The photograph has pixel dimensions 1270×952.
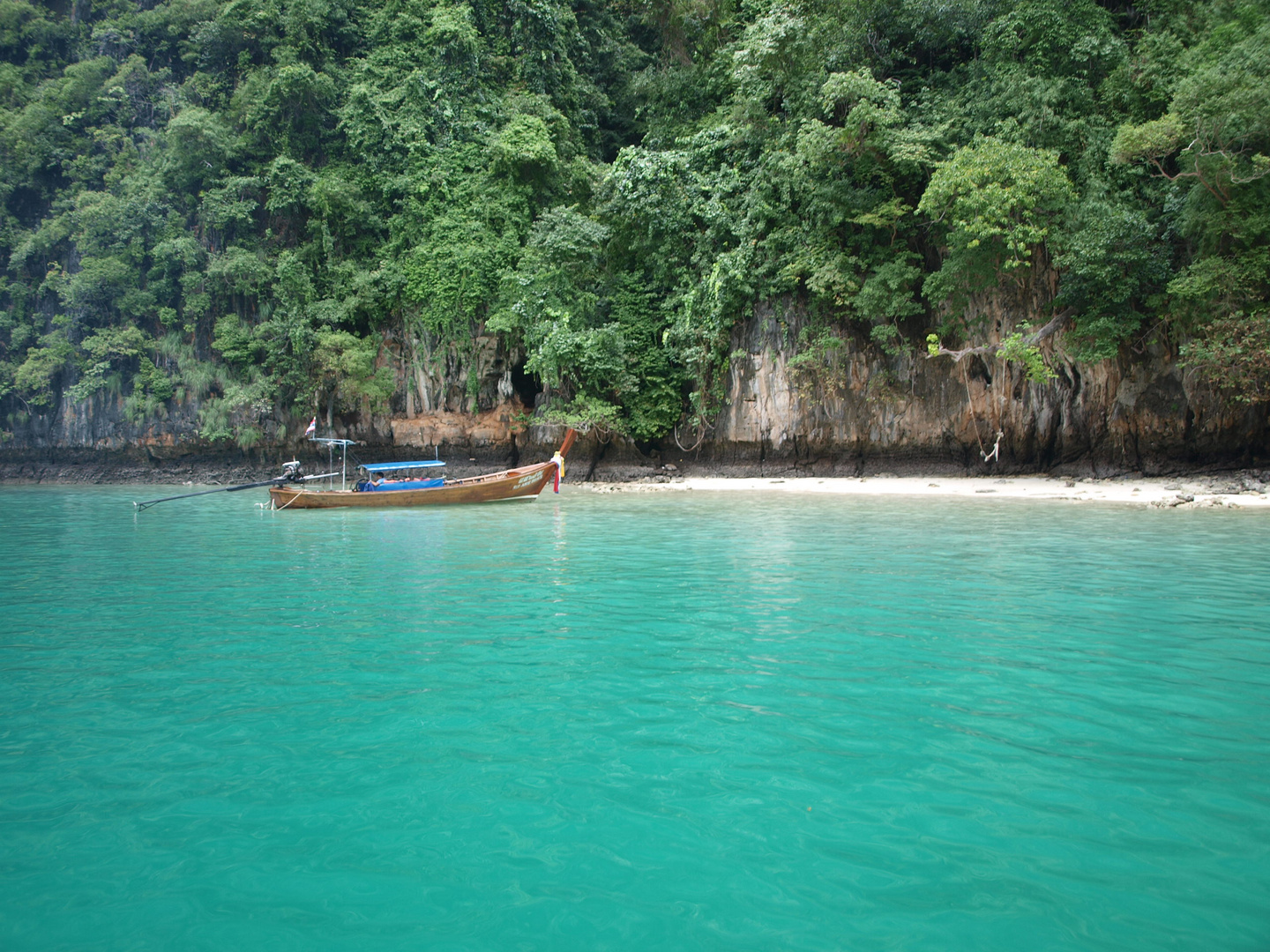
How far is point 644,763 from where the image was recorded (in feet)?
12.1

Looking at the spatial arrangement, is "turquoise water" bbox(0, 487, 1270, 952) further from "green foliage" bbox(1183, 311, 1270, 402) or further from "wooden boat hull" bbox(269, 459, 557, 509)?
"green foliage" bbox(1183, 311, 1270, 402)

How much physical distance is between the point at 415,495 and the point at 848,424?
12.7m

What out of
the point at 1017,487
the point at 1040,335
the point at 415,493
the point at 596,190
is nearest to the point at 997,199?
the point at 1040,335

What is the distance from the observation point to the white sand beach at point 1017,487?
15.1 m

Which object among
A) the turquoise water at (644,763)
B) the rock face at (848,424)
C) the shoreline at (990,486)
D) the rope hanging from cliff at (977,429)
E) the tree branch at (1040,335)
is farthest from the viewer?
the rope hanging from cliff at (977,429)

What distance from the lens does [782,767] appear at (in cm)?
362

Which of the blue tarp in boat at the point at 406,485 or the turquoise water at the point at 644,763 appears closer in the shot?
the turquoise water at the point at 644,763

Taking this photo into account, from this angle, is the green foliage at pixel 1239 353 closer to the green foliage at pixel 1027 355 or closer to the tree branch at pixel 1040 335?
the green foliage at pixel 1027 355

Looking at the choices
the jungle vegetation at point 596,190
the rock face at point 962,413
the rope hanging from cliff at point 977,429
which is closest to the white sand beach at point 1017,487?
the rope hanging from cliff at point 977,429

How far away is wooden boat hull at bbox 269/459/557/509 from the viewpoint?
1734 centimetres

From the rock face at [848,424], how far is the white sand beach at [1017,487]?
873mm

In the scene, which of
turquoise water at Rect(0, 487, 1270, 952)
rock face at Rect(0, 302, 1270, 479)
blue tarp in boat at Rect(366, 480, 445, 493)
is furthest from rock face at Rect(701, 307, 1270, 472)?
turquoise water at Rect(0, 487, 1270, 952)

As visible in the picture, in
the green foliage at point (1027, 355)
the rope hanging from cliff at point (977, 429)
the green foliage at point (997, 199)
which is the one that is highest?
the green foliage at point (997, 199)

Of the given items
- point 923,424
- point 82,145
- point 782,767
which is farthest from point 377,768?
point 82,145
